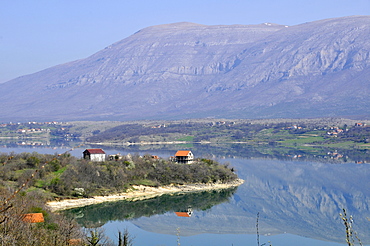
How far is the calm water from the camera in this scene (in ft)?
Answer: 94.1

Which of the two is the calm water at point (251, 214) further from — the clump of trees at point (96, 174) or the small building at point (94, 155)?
the small building at point (94, 155)

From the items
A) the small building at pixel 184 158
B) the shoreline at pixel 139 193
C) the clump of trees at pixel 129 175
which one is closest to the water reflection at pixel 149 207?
the shoreline at pixel 139 193

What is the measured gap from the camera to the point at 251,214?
35.7 meters

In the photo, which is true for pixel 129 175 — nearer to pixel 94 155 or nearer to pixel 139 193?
pixel 139 193

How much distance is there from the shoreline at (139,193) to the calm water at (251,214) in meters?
1.00

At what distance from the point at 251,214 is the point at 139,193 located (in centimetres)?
834

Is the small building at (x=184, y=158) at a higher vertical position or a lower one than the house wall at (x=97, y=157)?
lower

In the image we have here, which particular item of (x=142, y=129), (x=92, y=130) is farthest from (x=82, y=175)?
(x=92, y=130)

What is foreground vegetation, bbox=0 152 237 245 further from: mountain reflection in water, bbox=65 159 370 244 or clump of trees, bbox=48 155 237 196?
mountain reflection in water, bbox=65 159 370 244

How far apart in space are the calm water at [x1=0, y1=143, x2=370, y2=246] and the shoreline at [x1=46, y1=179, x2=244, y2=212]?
998 mm

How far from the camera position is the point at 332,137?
329ft

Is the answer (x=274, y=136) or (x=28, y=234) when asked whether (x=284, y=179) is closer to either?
(x=28, y=234)

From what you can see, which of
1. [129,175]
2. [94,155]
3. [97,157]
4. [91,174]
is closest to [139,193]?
[129,175]

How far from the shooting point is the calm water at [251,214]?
94.1 ft
